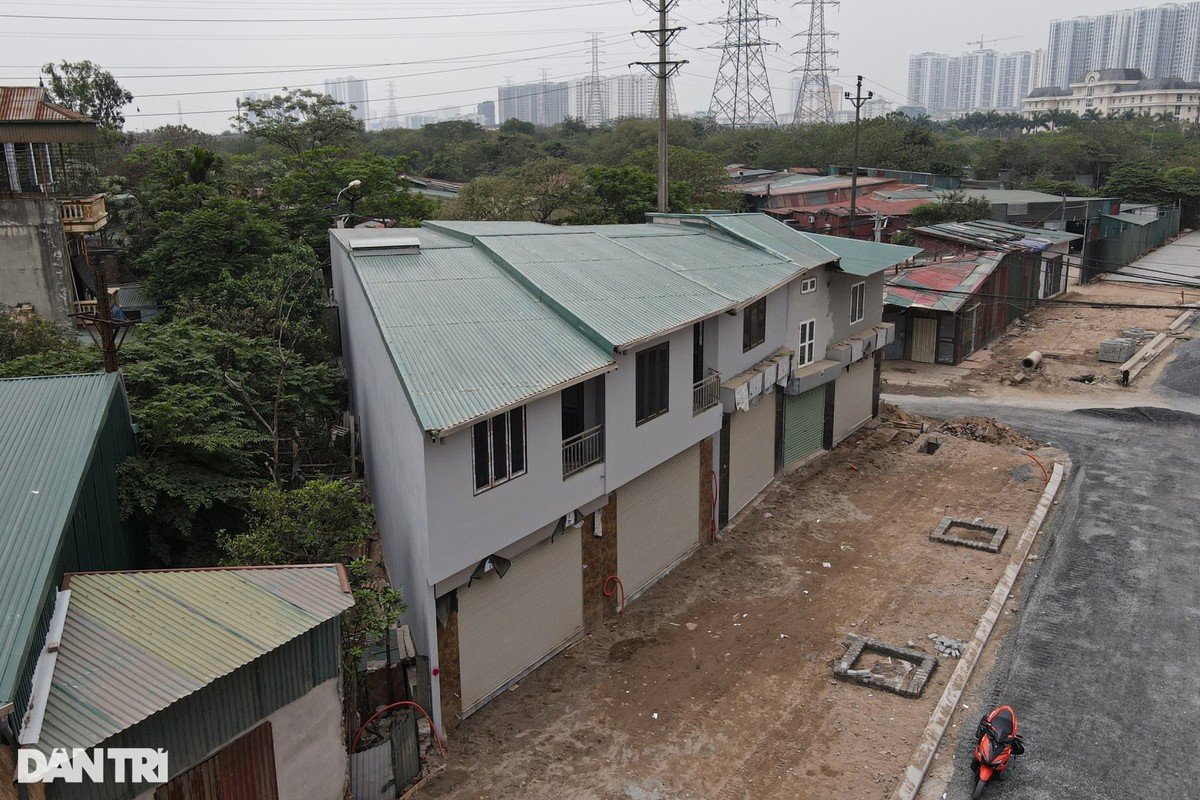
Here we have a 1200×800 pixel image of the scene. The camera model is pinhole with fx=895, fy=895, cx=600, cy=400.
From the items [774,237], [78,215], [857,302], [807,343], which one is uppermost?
[78,215]

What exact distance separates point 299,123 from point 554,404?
39958 millimetres

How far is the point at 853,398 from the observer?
89.2 feet

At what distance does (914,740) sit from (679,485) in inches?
272

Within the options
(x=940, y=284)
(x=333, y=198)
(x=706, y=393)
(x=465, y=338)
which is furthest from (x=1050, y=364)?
(x=465, y=338)

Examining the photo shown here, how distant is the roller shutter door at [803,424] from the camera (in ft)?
78.2

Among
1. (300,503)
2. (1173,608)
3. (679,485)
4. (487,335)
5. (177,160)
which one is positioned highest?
(177,160)

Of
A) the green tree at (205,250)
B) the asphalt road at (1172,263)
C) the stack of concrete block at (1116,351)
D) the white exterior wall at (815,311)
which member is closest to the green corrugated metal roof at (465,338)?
the white exterior wall at (815,311)

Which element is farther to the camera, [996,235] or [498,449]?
[996,235]

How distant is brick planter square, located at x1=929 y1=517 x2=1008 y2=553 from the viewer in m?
19.3

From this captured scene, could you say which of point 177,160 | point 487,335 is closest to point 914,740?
point 487,335

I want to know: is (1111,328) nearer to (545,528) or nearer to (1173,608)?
(1173,608)

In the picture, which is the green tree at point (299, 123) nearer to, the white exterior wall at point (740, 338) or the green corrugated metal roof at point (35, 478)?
the white exterior wall at point (740, 338)

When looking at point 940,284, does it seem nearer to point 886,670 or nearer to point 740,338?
point 740,338

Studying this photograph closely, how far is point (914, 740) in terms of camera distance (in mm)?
13023
